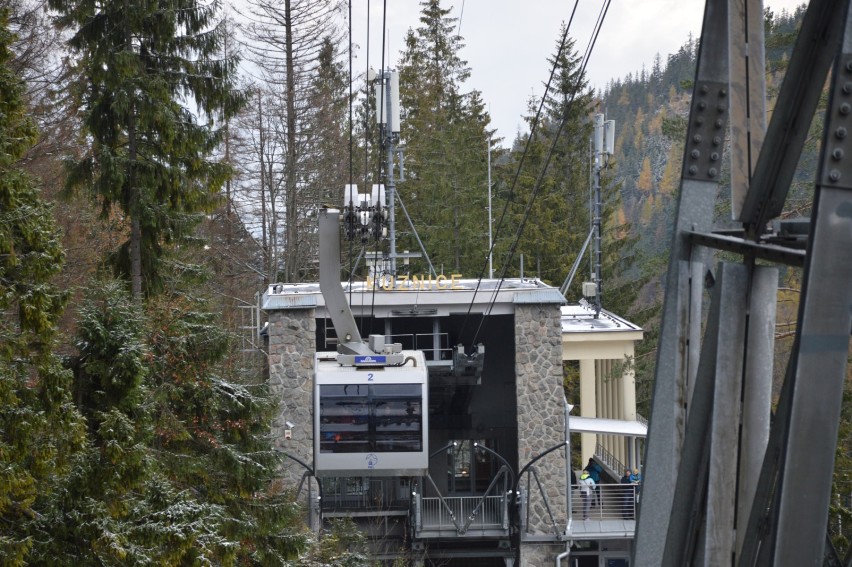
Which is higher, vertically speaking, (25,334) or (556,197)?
(556,197)

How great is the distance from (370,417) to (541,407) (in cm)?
466

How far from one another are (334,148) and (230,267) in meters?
5.39

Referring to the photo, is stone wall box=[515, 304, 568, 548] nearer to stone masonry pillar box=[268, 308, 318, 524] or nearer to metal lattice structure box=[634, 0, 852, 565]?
stone masonry pillar box=[268, 308, 318, 524]

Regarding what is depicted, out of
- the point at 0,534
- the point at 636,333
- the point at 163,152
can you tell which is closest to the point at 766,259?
the point at 0,534

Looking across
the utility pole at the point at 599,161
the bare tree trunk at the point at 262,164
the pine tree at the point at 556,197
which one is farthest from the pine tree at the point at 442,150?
the utility pole at the point at 599,161

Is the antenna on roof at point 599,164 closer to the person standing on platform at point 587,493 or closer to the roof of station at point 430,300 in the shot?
the roof of station at point 430,300

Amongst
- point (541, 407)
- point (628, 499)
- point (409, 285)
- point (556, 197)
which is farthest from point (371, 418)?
point (556, 197)

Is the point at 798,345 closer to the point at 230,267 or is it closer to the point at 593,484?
the point at 593,484

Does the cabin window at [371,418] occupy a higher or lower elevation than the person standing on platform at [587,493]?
higher

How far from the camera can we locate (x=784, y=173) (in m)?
3.31

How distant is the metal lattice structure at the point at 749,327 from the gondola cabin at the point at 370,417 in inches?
491

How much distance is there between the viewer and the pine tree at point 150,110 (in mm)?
13570

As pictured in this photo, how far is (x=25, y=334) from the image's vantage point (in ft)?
26.6

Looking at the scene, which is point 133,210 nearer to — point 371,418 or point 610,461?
point 371,418
